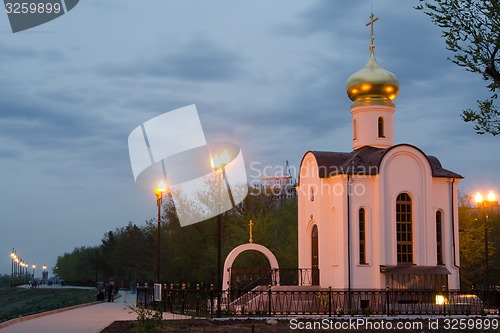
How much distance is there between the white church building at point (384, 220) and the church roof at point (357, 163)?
0.04m

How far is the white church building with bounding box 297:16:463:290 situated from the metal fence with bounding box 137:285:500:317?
1.34 m

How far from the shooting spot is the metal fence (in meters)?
22.0

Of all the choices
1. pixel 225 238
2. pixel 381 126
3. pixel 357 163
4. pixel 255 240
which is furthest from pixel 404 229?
pixel 225 238

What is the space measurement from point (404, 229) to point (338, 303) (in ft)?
13.5

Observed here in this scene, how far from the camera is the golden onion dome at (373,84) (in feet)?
96.1

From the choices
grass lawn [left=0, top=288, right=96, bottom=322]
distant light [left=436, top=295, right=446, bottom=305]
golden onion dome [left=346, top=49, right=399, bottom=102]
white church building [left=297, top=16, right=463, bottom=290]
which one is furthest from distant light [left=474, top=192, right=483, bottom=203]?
grass lawn [left=0, top=288, right=96, bottom=322]

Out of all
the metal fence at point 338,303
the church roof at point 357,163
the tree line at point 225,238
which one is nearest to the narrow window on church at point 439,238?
the church roof at point 357,163

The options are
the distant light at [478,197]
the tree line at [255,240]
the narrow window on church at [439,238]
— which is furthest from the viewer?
the tree line at [255,240]

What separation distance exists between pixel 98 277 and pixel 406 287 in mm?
67016

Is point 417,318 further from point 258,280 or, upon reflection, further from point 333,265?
point 258,280

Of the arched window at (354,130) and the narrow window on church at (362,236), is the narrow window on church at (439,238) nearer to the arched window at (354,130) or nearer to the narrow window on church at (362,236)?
the narrow window on church at (362,236)

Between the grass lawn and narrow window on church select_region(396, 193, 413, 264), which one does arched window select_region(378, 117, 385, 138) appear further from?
the grass lawn

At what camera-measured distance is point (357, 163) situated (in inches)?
1085

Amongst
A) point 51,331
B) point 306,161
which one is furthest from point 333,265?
point 51,331
